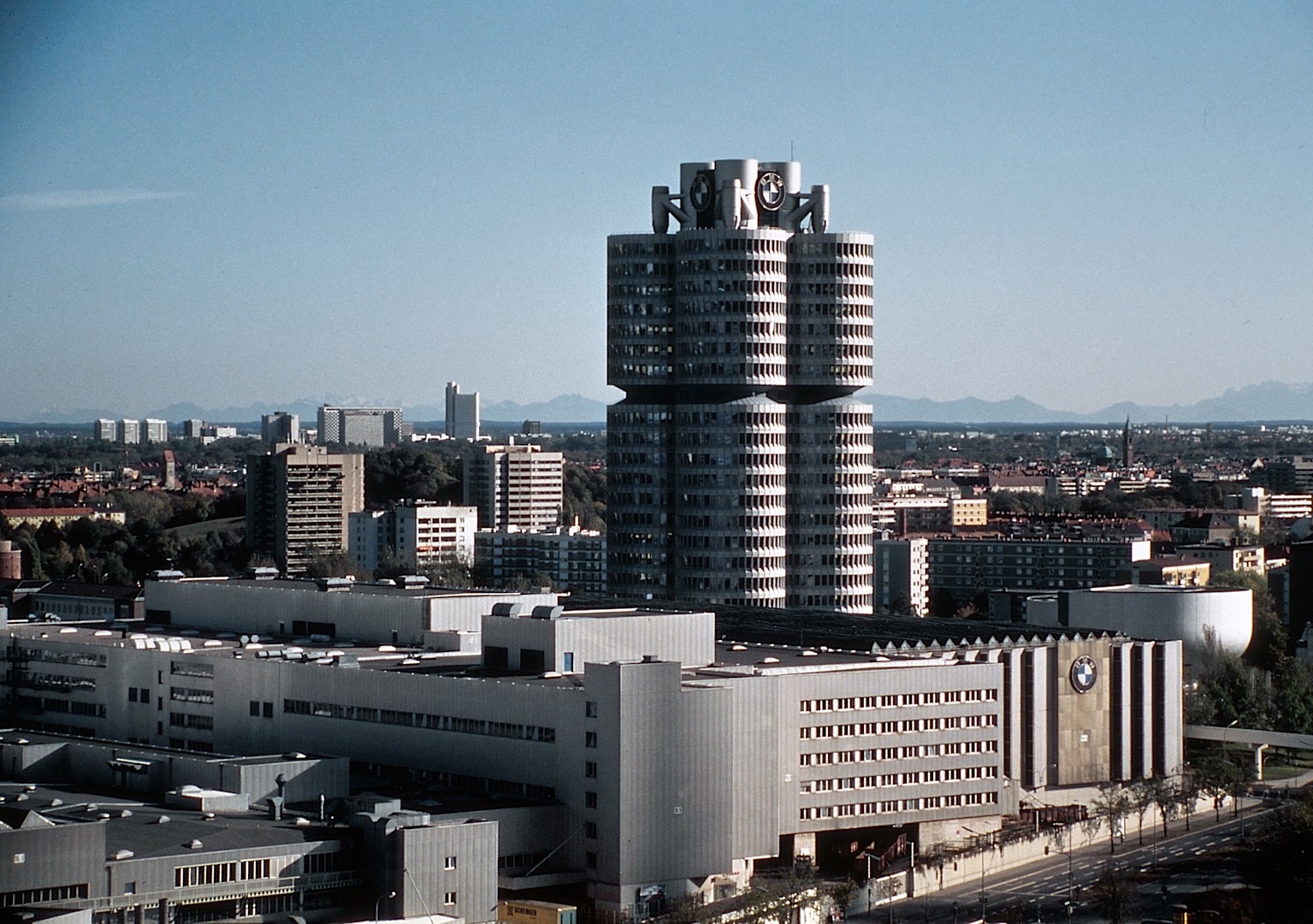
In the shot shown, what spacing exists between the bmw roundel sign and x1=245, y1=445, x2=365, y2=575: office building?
7044cm

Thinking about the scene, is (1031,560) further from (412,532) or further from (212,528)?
(212,528)

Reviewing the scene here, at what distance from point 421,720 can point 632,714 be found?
5.75 metres

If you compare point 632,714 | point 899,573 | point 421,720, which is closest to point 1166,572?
point 899,573

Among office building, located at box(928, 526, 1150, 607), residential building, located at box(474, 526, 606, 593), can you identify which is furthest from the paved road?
residential building, located at box(474, 526, 606, 593)

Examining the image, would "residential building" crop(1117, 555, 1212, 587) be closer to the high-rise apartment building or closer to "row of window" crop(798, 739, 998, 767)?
the high-rise apartment building

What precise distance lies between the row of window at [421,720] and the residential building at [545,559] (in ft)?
186

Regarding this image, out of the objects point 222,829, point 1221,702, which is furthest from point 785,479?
point 222,829

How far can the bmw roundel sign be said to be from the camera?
186ft

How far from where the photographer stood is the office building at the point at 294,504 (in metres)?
125

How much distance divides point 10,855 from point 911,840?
66.9 ft

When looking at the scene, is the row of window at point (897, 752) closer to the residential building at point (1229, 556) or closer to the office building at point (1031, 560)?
the office building at point (1031, 560)

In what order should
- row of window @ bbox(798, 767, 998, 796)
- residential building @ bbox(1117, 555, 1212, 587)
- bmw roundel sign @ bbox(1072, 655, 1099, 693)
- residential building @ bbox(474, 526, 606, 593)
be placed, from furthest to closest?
1. residential building @ bbox(474, 526, 606, 593)
2. residential building @ bbox(1117, 555, 1212, 587)
3. bmw roundel sign @ bbox(1072, 655, 1099, 693)
4. row of window @ bbox(798, 767, 998, 796)

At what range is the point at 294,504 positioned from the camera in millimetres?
125875

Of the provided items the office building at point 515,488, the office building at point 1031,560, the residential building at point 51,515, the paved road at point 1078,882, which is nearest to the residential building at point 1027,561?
the office building at point 1031,560
